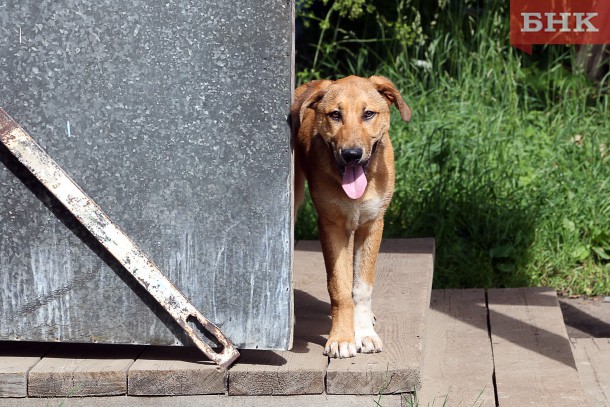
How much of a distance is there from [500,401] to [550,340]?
2.88 feet

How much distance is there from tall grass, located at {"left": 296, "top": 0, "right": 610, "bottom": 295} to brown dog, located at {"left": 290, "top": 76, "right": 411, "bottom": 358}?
2113 millimetres

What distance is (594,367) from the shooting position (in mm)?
4668

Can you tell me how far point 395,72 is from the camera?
24.4 ft

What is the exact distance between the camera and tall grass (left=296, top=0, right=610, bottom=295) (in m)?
6.16

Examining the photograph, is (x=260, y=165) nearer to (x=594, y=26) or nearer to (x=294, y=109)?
(x=294, y=109)

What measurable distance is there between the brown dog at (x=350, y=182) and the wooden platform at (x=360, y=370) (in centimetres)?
16

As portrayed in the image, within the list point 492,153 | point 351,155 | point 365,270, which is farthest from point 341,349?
point 492,153

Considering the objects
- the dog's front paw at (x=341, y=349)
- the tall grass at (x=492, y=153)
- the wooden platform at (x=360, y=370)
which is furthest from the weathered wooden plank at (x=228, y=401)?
the tall grass at (x=492, y=153)

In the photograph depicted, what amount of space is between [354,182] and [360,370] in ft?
2.42

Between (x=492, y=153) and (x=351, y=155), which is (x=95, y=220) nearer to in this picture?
(x=351, y=155)

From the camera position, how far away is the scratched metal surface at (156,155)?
356 cm

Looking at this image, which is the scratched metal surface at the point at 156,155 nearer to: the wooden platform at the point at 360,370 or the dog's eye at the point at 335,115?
the wooden platform at the point at 360,370

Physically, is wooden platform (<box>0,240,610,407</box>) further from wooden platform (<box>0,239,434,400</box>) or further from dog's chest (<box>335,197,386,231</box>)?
dog's chest (<box>335,197,386,231</box>)

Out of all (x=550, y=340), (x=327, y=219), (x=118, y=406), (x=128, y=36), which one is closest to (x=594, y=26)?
(x=550, y=340)
